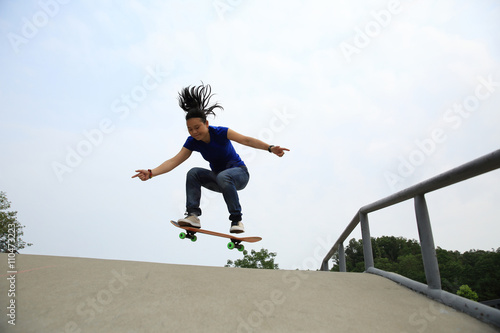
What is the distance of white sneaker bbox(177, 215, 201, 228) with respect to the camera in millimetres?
4277

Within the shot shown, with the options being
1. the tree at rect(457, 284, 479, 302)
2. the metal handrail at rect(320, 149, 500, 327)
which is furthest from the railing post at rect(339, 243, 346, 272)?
the metal handrail at rect(320, 149, 500, 327)

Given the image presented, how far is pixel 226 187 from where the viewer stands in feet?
13.3

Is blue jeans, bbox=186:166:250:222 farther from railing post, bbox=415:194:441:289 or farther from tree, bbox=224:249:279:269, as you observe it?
tree, bbox=224:249:279:269

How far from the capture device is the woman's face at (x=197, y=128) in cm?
418

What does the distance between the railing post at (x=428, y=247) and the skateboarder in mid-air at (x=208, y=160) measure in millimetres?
2053

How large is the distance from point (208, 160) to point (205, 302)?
244 centimetres

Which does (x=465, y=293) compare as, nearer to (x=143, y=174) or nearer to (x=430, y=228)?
(x=430, y=228)

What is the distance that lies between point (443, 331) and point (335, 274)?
4.72 ft

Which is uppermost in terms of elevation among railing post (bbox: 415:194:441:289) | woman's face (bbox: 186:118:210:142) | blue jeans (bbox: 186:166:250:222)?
woman's face (bbox: 186:118:210:142)

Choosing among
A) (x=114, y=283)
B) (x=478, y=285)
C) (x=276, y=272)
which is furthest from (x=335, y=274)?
(x=478, y=285)

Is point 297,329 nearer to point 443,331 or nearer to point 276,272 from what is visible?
point 443,331

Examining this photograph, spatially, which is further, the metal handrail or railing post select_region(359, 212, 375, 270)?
railing post select_region(359, 212, 375, 270)

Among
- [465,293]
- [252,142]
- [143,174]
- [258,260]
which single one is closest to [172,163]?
[143,174]

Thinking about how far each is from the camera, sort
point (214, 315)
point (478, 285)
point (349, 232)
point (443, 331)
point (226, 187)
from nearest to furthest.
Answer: point (443, 331), point (214, 315), point (226, 187), point (349, 232), point (478, 285)
